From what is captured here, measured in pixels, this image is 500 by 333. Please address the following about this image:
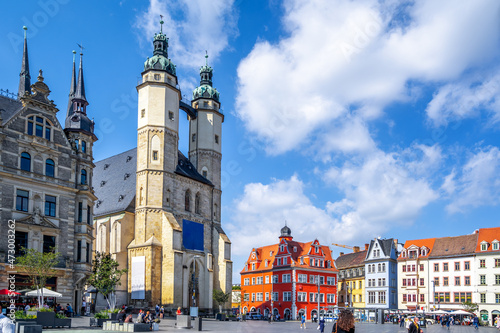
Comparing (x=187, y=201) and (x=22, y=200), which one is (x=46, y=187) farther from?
(x=187, y=201)

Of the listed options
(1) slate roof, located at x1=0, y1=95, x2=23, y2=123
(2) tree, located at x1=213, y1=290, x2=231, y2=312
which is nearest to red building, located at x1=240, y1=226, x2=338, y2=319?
(2) tree, located at x1=213, y1=290, x2=231, y2=312

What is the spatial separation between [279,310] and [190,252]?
76.7ft

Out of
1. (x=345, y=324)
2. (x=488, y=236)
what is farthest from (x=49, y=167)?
(x=488, y=236)

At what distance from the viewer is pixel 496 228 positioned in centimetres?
7238

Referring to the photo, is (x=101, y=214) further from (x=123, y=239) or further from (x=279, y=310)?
(x=279, y=310)

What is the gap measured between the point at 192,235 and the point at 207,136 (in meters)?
15.4

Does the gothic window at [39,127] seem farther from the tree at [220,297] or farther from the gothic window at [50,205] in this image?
the tree at [220,297]

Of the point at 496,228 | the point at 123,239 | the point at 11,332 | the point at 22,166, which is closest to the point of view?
the point at 11,332

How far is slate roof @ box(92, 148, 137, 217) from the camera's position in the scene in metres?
60.8

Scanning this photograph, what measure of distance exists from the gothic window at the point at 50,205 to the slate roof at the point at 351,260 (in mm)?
56606

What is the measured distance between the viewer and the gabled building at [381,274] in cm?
7812

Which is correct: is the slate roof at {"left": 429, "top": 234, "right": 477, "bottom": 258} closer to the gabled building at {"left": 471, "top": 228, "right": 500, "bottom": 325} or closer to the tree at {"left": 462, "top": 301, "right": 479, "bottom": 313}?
the gabled building at {"left": 471, "top": 228, "right": 500, "bottom": 325}

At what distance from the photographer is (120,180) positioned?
65.2 metres

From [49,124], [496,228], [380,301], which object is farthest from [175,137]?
[496,228]
